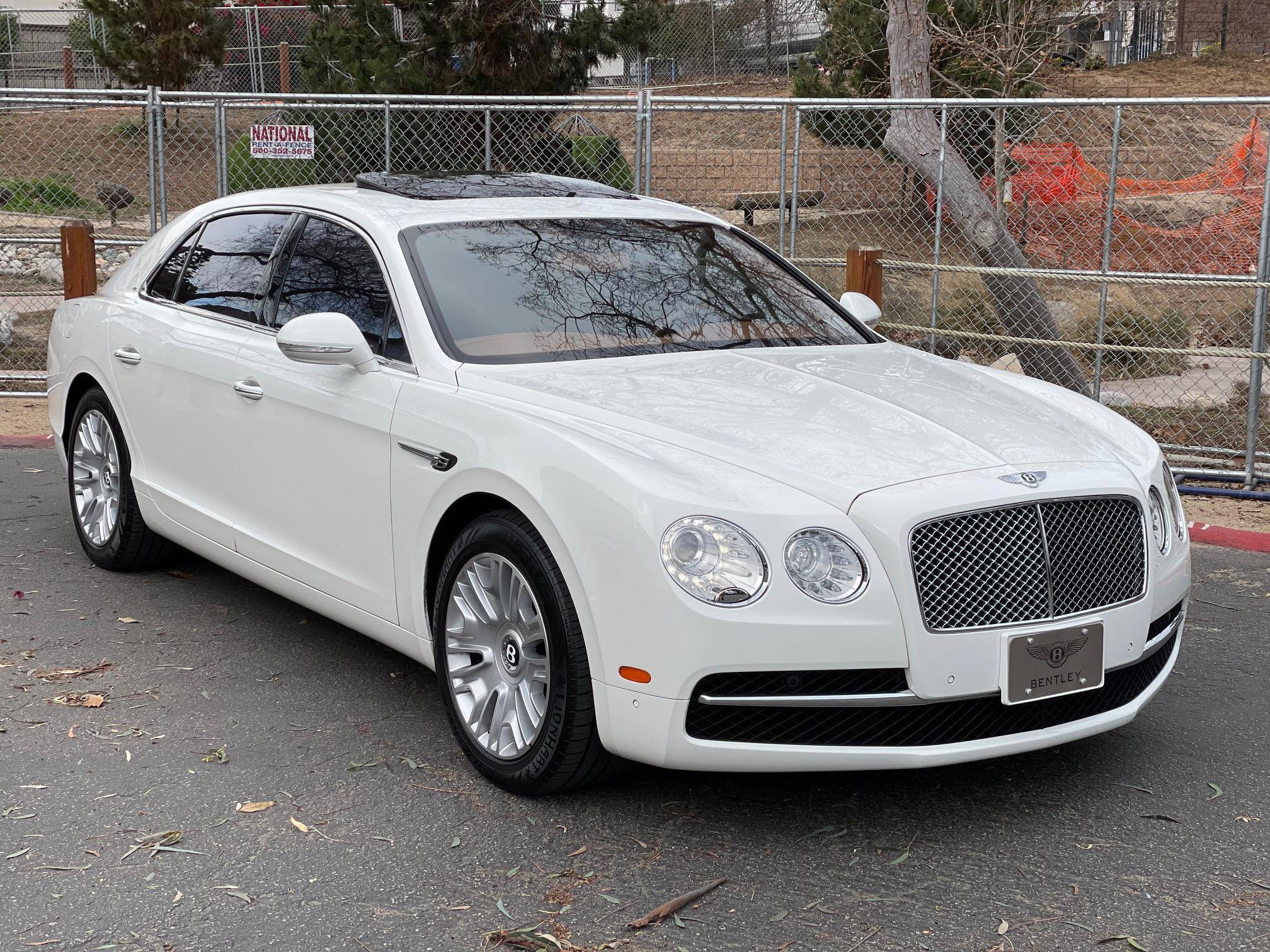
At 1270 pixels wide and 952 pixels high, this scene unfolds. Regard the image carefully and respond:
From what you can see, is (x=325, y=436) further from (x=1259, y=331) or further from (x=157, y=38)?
(x=157, y=38)

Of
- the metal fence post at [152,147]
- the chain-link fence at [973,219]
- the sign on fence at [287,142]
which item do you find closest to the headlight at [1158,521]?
the chain-link fence at [973,219]

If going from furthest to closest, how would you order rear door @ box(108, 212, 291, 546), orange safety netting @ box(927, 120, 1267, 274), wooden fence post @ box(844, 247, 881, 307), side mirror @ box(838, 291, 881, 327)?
orange safety netting @ box(927, 120, 1267, 274) < wooden fence post @ box(844, 247, 881, 307) < side mirror @ box(838, 291, 881, 327) < rear door @ box(108, 212, 291, 546)

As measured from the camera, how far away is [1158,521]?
4172 mm

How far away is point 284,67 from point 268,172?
15323 millimetres

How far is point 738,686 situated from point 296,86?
30318 mm

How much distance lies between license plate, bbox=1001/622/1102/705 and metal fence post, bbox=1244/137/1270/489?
4.77 m

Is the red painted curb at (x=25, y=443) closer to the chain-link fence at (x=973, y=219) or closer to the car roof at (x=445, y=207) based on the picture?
the chain-link fence at (x=973, y=219)

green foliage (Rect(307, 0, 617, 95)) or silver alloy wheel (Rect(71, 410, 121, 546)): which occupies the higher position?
green foliage (Rect(307, 0, 617, 95))

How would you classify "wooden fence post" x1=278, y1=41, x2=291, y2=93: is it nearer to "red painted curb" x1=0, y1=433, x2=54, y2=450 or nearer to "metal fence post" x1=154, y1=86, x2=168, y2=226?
"metal fence post" x1=154, y1=86, x2=168, y2=226

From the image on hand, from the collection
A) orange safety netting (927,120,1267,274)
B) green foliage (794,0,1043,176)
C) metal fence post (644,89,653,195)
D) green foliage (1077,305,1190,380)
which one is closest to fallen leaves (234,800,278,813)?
metal fence post (644,89,653,195)

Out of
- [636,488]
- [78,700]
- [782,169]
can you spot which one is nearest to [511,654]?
[636,488]

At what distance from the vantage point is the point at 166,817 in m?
3.93

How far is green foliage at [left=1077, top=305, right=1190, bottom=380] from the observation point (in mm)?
12375

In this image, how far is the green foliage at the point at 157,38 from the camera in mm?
28234
